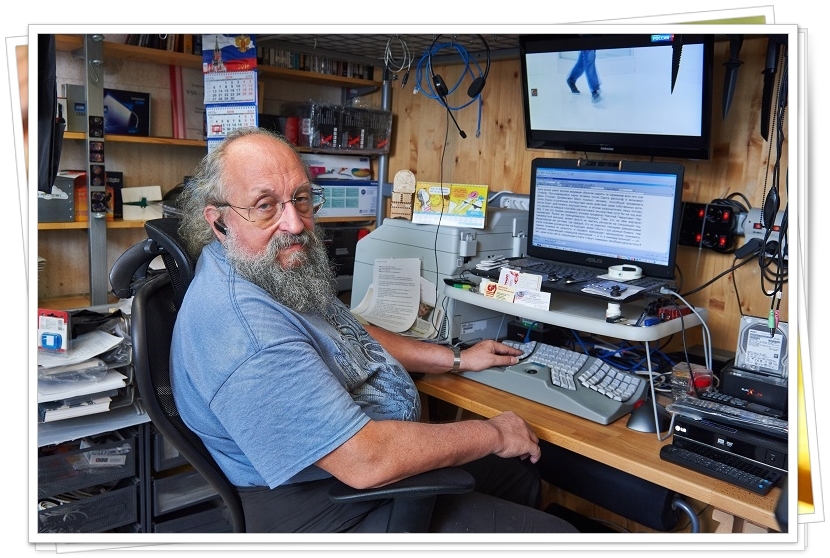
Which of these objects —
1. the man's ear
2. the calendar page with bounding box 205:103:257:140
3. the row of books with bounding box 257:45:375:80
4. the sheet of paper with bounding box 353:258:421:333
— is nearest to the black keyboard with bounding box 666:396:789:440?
the sheet of paper with bounding box 353:258:421:333

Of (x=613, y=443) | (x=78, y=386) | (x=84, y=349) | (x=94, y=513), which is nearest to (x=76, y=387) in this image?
(x=78, y=386)

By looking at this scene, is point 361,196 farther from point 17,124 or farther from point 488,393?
point 17,124

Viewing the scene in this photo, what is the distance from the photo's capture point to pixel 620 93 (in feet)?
6.43

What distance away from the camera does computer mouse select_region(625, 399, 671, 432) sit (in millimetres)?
1549

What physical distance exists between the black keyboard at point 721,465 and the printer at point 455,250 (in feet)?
2.45

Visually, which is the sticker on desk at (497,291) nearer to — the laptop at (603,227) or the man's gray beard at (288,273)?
the laptop at (603,227)

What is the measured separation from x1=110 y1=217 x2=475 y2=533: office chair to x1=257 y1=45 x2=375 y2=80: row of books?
1.65 meters

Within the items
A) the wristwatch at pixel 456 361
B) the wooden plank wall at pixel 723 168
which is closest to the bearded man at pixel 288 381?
the wristwatch at pixel 456 361

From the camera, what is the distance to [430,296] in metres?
2.10

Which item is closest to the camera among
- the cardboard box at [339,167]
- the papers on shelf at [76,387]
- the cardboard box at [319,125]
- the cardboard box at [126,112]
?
the papers on shelf at [76,387]

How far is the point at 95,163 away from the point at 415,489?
73.3 inches

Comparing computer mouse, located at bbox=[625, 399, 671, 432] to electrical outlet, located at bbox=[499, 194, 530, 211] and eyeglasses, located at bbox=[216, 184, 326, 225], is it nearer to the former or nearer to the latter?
eyeglasses, located at bbox=[216, 184, 326, 225]

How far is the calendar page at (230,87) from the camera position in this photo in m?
2.57
